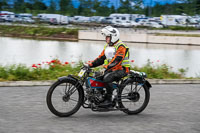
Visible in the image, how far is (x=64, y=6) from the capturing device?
194ft

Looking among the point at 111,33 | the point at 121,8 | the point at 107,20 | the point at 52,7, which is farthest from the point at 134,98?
the point at 52,7

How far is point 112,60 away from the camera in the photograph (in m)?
6.29

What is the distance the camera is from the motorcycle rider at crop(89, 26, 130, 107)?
627cm

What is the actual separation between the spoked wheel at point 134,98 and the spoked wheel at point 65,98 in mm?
907

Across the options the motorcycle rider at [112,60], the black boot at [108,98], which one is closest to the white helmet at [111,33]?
the motorcycle rider at [112,60]

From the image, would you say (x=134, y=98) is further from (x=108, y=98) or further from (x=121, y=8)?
(x=121, y=8)

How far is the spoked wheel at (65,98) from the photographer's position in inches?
236

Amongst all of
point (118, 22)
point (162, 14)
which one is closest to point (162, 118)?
point (118, 22)

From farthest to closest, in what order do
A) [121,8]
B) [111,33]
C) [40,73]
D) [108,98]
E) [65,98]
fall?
1. [121,8]
2. [40,73]
3. [108,98]
4. [111,33]
5. [65,98]

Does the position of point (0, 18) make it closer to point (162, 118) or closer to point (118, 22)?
point (118, 22)

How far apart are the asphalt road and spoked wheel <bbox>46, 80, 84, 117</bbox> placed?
0.47ft

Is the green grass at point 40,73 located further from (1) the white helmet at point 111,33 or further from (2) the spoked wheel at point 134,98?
(1) the white helmet at point 111,33

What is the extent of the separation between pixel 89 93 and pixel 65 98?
43 centimetres

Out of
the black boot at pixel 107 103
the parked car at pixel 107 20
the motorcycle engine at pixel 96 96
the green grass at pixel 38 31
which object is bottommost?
the black boot at pixel 107 103
